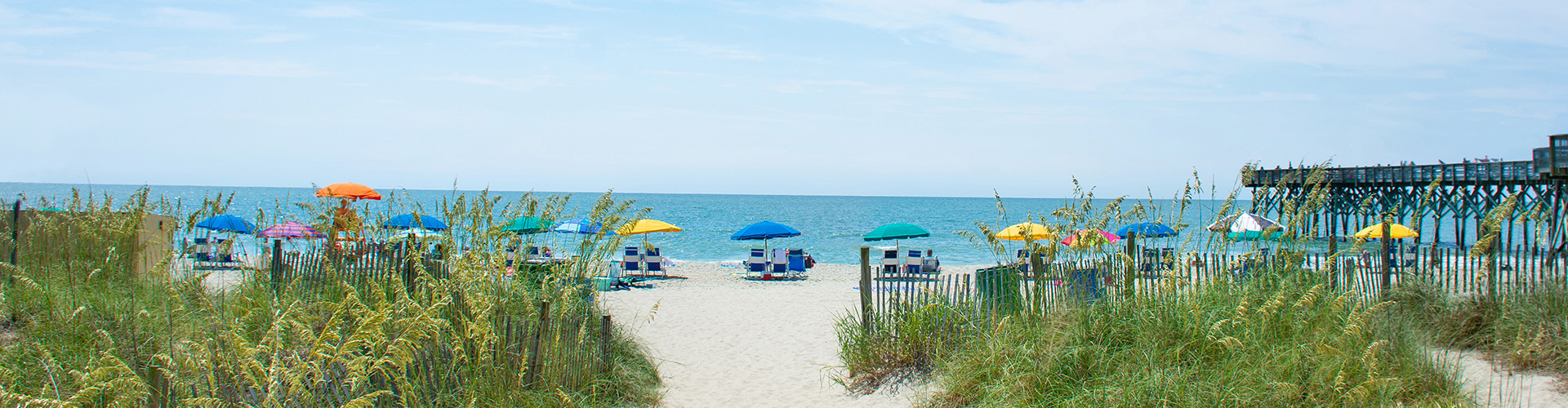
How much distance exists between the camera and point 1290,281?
497 cm

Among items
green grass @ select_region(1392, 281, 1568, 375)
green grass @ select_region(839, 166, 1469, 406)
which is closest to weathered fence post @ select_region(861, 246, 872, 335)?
green grass @ select_region(839, 166, 1469, 406)

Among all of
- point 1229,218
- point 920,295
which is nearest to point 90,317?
point 920,295

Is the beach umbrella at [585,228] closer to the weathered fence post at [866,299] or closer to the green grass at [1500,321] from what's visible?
the weathered fence post at [866,299]

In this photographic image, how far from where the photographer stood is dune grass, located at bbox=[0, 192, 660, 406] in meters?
2.80

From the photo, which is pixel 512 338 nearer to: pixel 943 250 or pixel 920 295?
pixel 920 295

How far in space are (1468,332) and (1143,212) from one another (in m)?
3.25

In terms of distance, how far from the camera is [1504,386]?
5203 mm

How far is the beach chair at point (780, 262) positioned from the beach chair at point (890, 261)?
189 cm

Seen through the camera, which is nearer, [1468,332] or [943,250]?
[1468,332]

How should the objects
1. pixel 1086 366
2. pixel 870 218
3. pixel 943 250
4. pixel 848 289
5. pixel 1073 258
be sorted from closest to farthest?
pixel 1086 366, pixel 1073 258, pixel 848 289, pixel 943 250, pixel 870 218

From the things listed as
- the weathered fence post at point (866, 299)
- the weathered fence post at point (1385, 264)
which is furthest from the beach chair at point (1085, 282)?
the weathered fence post at point (1385, 264)

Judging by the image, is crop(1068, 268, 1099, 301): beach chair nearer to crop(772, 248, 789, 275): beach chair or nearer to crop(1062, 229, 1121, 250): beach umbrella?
crop(1062, 229, 1121, 250): beach umbrella

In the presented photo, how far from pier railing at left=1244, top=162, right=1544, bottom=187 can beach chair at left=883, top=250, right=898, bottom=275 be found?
37.4 feet

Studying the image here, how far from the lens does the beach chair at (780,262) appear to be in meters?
16.4
